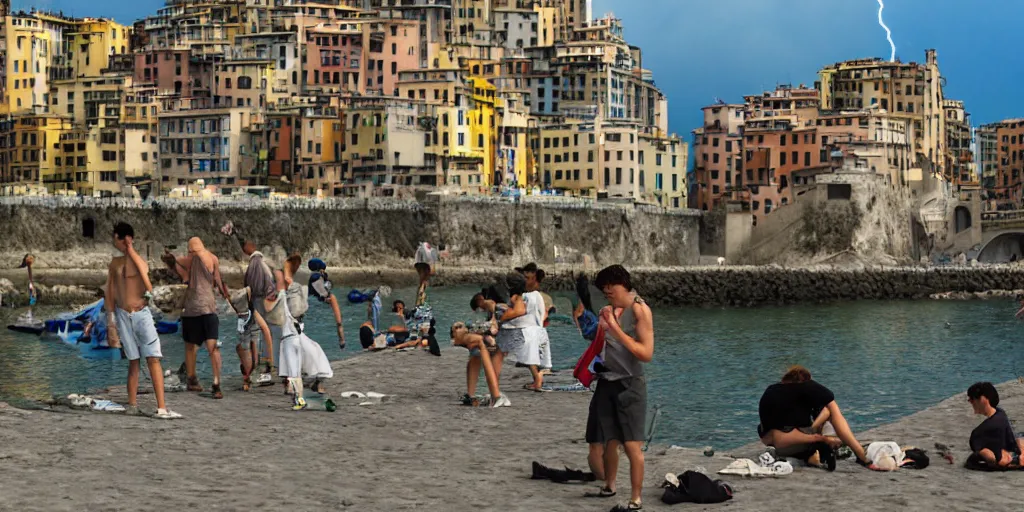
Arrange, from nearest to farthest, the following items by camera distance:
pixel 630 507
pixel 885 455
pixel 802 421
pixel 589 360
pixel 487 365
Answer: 1. pixel 630 507
2. pixel 589 360
3. pixel 885 455
4. pixel 802 421
5. pixel 487 365

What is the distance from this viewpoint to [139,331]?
17172mm

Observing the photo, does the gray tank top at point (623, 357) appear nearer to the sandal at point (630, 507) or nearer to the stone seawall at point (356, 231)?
the sandal at point (630, 507)

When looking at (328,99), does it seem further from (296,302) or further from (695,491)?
(695,491)

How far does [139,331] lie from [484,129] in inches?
3547

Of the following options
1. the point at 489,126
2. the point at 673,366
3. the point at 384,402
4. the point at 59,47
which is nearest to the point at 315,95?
the point at 489,126

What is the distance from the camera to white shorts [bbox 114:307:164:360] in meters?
17.2

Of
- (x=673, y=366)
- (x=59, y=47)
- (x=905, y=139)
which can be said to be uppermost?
(x=59, y=47)

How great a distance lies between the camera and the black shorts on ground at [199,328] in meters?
19.3

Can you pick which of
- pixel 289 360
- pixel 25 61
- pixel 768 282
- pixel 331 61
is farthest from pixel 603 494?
pixel 25 61

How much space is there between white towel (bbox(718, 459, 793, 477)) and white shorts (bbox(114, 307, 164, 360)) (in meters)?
6.08

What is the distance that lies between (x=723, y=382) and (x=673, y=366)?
3750 millimetres

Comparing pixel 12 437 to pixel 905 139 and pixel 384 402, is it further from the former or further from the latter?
pixel 905 139

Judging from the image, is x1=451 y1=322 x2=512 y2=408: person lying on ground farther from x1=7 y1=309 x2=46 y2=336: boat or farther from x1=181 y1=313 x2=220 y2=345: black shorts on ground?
x1=7 y1=309 x2=46 y2=336: boat

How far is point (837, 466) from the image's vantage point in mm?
15055
